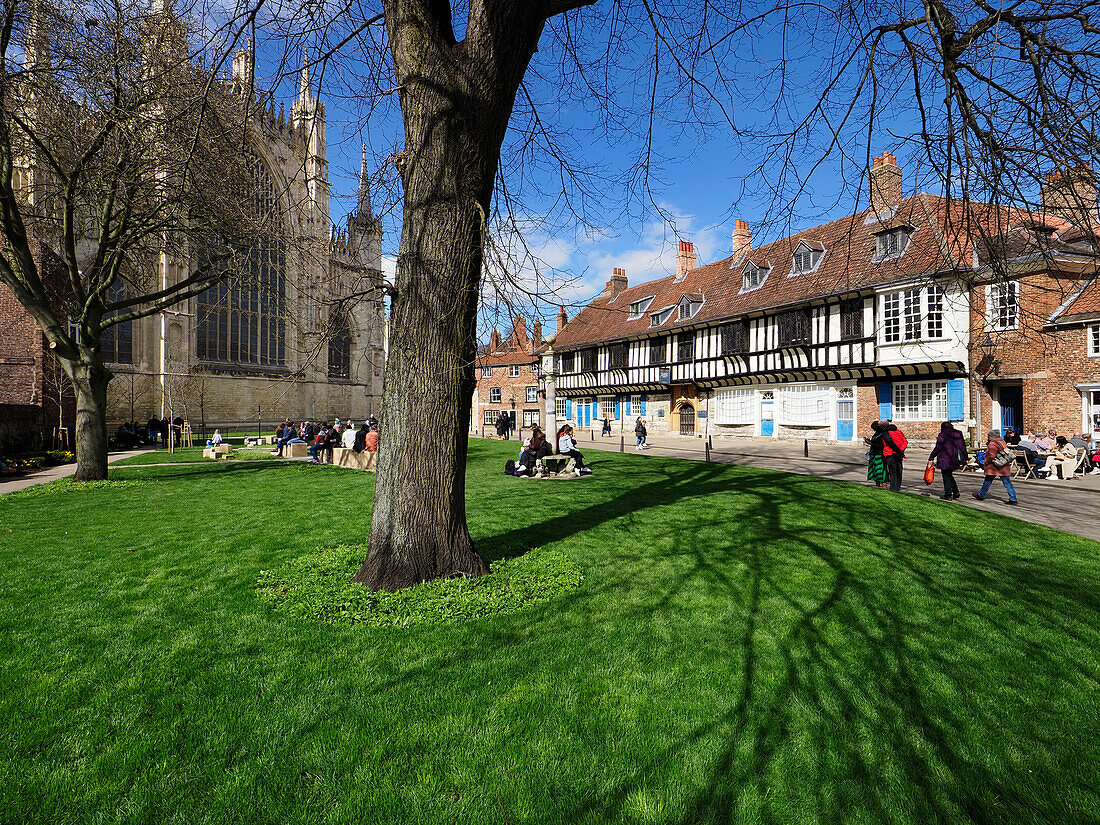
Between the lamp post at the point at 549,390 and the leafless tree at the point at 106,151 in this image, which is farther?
the lamp post at the point at 549,390

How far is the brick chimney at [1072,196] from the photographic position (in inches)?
136

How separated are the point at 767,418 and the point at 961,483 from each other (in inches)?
532

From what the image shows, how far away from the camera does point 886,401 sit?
2181 cm

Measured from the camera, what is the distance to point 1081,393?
17391 mm

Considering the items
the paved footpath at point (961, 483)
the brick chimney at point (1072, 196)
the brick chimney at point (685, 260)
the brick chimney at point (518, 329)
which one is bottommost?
the paved footpath at point (961, 483)

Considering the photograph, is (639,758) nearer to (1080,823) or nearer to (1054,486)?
(1080,823)

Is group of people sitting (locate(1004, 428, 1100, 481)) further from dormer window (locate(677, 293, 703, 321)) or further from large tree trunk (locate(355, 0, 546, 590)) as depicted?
dormer window (locate(677, 293, 703, 321))

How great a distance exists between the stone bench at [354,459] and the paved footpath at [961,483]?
6463 millimetres

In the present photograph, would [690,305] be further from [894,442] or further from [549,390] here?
[894,442]

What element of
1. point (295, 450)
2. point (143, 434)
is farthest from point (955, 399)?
point (143, 434)

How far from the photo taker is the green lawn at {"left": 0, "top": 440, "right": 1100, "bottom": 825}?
7.79ft

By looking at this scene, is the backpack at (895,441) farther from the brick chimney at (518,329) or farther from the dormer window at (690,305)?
the dormer window at (690,305)

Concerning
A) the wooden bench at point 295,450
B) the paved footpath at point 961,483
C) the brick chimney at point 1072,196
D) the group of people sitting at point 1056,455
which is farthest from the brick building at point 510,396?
the brick chimney at point 1072,196

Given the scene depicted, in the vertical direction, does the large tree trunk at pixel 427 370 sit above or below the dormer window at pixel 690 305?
below
